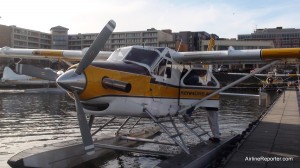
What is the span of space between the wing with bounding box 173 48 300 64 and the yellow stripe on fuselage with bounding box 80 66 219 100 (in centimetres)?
102

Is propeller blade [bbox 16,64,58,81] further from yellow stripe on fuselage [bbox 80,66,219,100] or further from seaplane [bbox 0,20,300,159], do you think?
yellow stripe on fuselage [bbox 80,66,219,100]

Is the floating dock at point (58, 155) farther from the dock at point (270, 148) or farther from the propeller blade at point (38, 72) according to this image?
the dock at point (270, 148)

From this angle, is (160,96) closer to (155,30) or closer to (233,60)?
(233,60)

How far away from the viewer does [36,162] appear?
29.0ft

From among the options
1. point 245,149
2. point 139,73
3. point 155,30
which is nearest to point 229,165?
point 245,149

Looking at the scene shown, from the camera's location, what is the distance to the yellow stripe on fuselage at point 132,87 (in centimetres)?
782

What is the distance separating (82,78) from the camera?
7.61m

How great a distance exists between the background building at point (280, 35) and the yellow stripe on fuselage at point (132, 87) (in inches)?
6862

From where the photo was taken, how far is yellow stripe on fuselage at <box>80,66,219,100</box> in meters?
7.82

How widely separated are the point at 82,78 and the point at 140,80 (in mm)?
1846

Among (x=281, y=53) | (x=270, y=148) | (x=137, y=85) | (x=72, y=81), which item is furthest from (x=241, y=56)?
(x=72, y=81)

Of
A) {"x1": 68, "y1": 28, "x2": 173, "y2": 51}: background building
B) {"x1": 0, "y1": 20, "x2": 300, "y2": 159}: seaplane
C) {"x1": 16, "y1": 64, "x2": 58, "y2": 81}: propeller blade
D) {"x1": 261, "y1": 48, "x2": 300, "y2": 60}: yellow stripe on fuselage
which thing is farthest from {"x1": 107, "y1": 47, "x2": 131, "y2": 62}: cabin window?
{"x1": 68, "y1": 28, "x2": 173, "y2": 51}: background building

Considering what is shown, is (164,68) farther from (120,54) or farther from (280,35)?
(280,35)

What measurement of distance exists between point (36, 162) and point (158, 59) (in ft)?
14.0
